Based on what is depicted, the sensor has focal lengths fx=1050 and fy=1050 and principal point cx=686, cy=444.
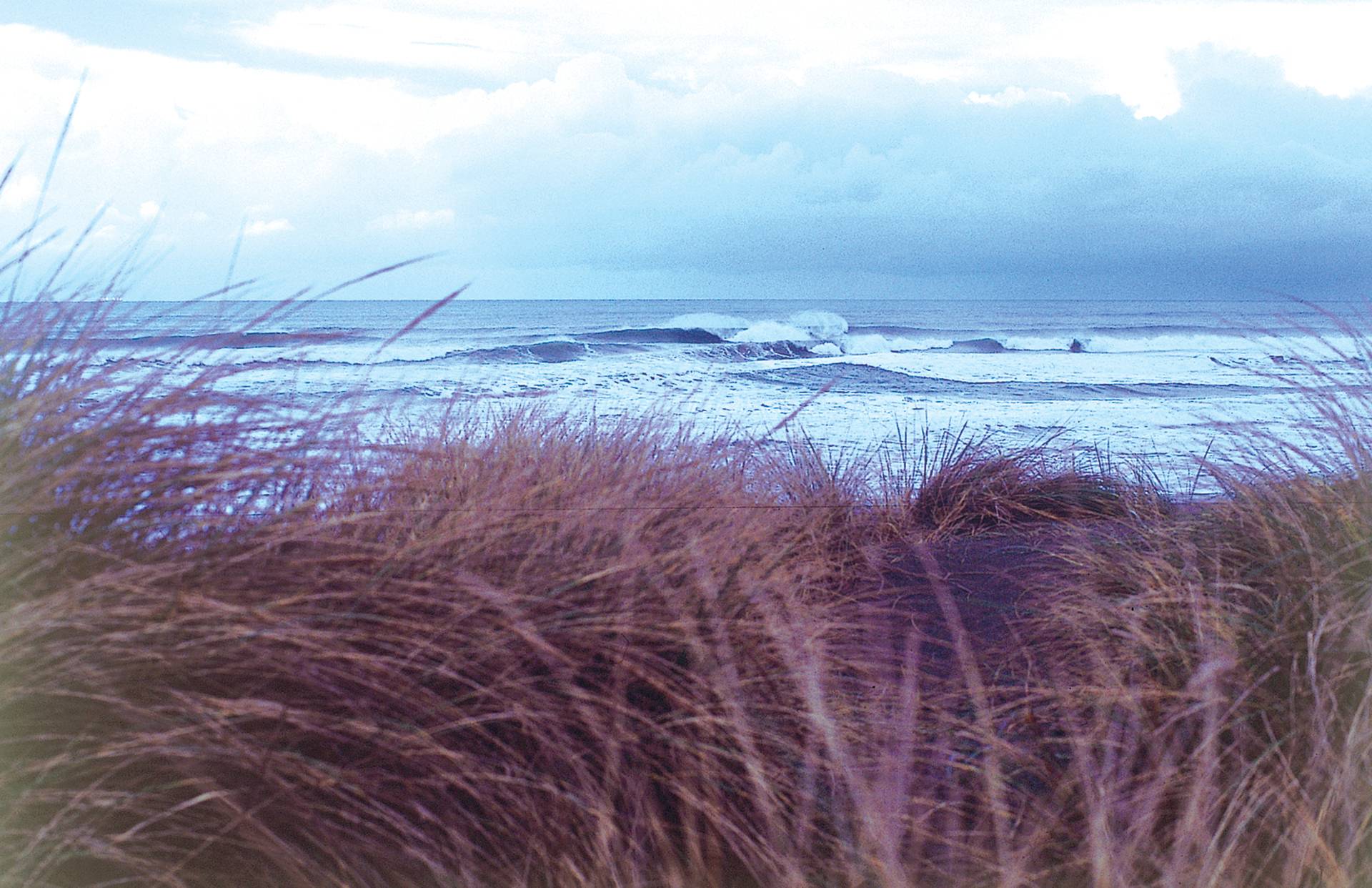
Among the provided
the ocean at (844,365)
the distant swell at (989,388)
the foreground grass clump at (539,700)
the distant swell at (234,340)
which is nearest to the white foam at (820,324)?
the ocean at (844,365)

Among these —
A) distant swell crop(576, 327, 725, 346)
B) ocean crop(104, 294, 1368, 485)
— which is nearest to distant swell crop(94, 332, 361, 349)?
ocean crop(104, 294, 1368, 485)

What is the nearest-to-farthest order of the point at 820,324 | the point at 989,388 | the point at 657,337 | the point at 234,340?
the point at 234,340 → the point at 989,388 → the point at 657,337 → the point at 820,324

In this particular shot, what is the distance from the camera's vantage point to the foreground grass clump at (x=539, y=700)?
1.52 m

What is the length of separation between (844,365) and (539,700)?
1523 centimetres

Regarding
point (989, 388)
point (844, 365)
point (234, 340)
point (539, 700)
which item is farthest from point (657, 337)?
point (539, 700)

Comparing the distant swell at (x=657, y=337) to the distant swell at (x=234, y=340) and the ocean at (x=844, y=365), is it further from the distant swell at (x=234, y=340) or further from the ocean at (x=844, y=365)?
the distant swell at (x=234, y=340)

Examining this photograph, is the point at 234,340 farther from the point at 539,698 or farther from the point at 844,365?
the point at 844,365

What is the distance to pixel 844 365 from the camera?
1661 centimetres

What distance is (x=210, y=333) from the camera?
6.92 ft

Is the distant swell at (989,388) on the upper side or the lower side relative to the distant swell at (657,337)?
lower

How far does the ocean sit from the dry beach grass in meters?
0.36

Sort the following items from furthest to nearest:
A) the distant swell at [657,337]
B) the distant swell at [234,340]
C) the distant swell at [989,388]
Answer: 1. the distant swell at [657,337]
2. the distant swell at [989,388]
3. the distant swell at [234,340]

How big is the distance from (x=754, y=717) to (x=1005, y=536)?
98.6 inches

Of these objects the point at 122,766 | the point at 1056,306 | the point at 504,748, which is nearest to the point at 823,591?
the point at 504,748
